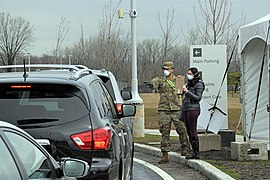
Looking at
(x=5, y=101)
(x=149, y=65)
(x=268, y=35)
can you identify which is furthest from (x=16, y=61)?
(x=5, y=101)

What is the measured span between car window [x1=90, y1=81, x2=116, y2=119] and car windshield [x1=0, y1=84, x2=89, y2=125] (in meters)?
0.31

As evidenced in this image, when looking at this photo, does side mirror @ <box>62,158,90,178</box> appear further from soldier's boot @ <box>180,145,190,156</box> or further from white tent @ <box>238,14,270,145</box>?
white tent @ <box>238,14,270,145</box>

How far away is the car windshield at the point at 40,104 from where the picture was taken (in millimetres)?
6016

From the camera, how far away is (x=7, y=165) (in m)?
3.85

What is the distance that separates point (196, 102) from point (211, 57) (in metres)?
4.19

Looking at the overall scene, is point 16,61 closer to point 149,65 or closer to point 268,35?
point 149,65

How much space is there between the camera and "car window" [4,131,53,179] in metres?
4.18

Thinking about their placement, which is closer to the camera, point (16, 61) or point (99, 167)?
point (99, 167)

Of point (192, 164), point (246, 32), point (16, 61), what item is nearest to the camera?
point (192, 164)

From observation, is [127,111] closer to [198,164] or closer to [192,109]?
[198,164]

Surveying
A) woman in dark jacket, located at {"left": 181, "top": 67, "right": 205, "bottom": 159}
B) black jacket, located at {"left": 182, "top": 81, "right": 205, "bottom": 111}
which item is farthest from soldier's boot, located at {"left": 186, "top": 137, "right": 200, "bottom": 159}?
black jacket, located at {"left": 182, "top": 81, "right": 205, "bottom": 111}

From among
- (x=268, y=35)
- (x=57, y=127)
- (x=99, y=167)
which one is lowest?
(x=99, y=167)

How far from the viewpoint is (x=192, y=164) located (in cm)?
1156

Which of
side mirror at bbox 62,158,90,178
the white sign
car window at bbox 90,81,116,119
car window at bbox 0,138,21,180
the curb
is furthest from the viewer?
the white sign
